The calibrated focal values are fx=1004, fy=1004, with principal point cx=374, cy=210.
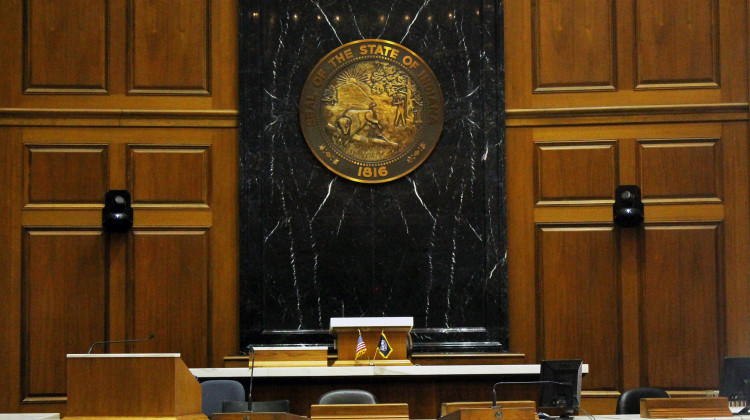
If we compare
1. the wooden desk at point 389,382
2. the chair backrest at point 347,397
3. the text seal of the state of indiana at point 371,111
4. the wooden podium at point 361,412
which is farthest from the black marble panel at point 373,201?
the wooden podium at point 361,412

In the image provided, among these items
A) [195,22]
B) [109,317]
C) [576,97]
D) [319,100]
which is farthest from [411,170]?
[109,317]

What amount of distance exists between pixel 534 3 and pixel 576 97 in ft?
2.77

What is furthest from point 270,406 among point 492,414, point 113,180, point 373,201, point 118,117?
point 118,117

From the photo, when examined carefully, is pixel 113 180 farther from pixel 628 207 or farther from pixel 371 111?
pixel 628 207

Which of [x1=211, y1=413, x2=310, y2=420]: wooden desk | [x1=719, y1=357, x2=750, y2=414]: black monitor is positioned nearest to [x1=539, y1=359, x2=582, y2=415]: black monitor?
[x1=719, y1=357, x2=750, y2=414]: black monitor

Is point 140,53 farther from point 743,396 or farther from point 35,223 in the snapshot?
point 743,396

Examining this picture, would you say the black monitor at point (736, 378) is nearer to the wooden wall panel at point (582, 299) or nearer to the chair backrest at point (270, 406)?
the wooden wall panel at point (582, 299)

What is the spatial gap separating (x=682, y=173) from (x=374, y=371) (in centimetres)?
314

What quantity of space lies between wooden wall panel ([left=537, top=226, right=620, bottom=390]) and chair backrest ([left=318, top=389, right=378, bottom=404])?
230cm

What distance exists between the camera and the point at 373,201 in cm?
809

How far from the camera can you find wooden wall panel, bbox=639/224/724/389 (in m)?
7.93

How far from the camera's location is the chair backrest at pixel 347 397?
20.0 feet

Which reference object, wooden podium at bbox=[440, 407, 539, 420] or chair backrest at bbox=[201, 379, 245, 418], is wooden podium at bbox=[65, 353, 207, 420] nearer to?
wooden podium at bbox=[440, 407, 539, 420]

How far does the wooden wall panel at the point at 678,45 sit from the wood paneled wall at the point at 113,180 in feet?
10.9
